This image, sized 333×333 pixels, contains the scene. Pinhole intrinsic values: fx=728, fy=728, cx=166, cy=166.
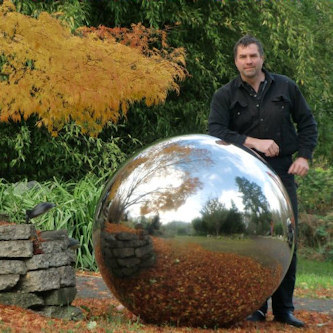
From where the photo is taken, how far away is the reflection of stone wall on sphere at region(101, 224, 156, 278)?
16.2 feet

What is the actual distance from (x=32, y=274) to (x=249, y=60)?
7.89 ft

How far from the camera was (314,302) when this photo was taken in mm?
7836

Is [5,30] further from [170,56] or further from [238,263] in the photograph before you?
[238,263]

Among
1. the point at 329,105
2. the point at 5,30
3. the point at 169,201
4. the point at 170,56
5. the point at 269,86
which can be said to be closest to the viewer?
the point at 169,201

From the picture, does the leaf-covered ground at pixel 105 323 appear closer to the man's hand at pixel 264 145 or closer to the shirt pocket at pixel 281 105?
the man's hand at pixel 264 145

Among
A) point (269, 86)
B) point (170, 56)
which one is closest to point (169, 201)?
point (269, 86)

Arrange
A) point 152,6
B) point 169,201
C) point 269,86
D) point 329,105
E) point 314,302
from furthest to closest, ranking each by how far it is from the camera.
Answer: point 329,105 → point 152,6 → point 314,302 → point 269,86 → point 169,201

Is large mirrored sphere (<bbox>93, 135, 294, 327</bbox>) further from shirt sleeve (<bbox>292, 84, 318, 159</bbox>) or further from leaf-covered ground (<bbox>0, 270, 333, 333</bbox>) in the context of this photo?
shirt sleeve (<bbox>292, 84, 318, 159</bbox>)

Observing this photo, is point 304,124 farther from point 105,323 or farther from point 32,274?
point 32,274

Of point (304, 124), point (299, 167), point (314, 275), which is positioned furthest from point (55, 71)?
point (314, 275)

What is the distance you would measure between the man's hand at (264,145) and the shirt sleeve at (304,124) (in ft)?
1.16

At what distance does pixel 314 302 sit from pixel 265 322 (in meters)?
2.08

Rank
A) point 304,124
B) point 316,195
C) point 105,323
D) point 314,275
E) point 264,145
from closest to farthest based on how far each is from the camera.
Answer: point 105,323 → point 264,145 → point 304,124 → point 314,275 → point 316,195

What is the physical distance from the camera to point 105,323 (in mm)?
5328
